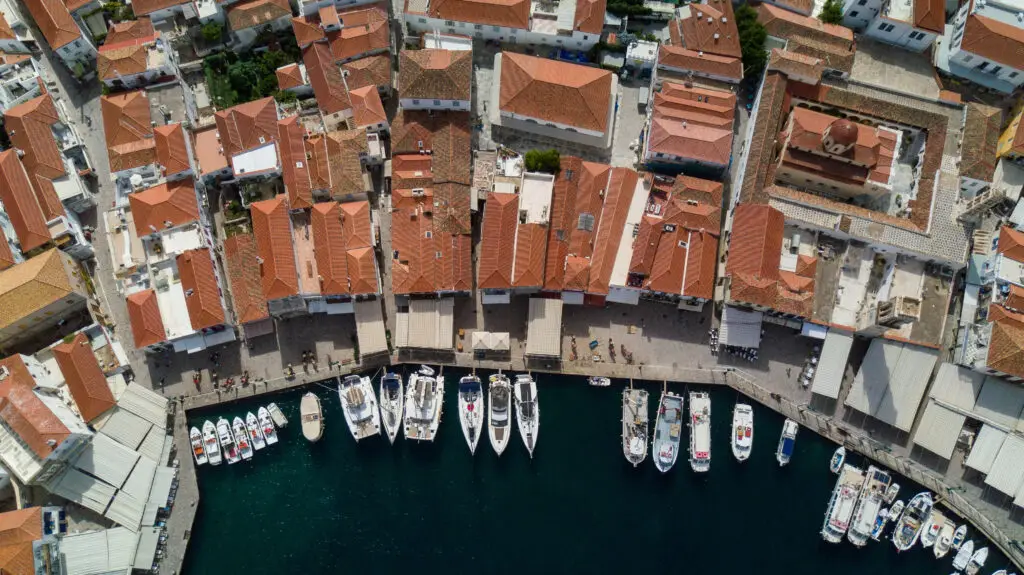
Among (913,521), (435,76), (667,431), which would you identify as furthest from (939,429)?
(435,76)

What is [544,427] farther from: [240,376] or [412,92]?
[412,92]

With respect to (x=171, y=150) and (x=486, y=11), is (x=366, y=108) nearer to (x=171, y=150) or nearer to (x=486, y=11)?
(x=486, y=11)

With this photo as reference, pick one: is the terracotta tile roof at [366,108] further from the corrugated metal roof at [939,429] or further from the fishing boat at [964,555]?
the fishing boat at [964,555]

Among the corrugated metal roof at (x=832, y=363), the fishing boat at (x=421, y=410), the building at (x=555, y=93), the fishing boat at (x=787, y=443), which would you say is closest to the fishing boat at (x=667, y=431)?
the fishing boat at (x=787, y=443)

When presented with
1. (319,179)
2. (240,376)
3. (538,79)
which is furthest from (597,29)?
(240,376)

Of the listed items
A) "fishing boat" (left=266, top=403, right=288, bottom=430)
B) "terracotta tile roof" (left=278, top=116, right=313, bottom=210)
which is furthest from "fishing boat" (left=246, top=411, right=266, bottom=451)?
"terracotta tile roof" (left=278, top=116, right=313, bottom=210)

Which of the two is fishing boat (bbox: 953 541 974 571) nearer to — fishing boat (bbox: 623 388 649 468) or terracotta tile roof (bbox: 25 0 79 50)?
fishing boat (bbox: 623 388 649 468)
